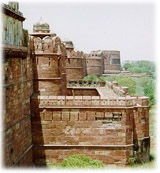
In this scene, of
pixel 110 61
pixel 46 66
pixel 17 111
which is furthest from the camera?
pixel 110 61

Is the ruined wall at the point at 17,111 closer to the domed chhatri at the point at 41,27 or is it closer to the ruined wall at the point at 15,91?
the ruined wall at the point at 15,91

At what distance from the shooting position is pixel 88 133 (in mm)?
10078

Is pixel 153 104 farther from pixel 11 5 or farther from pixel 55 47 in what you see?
pixel 11 5

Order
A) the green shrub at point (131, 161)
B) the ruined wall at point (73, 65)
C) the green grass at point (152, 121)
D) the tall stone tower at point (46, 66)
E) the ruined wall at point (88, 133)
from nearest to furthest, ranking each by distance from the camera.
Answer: the ruined wall at point (88, 133)
the green shrub at point (131, 161)
the tall stone tower at point (46, 66)
the green grass at point (152, 121)
the ruined wall at point (73, 65)

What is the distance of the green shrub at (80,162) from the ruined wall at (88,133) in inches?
9.7

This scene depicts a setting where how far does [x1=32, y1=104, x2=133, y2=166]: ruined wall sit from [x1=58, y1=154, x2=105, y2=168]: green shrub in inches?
9.7

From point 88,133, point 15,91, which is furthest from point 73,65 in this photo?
point 15,91

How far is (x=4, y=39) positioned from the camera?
25.1 feet

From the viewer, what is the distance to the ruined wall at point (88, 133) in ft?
33.0

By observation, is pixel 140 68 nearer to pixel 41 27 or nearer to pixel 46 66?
pixel 41 27

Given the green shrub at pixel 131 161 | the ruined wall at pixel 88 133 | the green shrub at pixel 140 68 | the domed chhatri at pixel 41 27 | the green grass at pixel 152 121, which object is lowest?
the green grass at pixel 152 121

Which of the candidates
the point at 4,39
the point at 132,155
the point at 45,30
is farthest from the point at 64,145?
the point at 45,30

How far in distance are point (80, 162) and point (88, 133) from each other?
1.11 m

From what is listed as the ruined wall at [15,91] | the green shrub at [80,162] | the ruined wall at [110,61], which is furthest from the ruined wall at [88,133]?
the ruined wall at [110,61]
